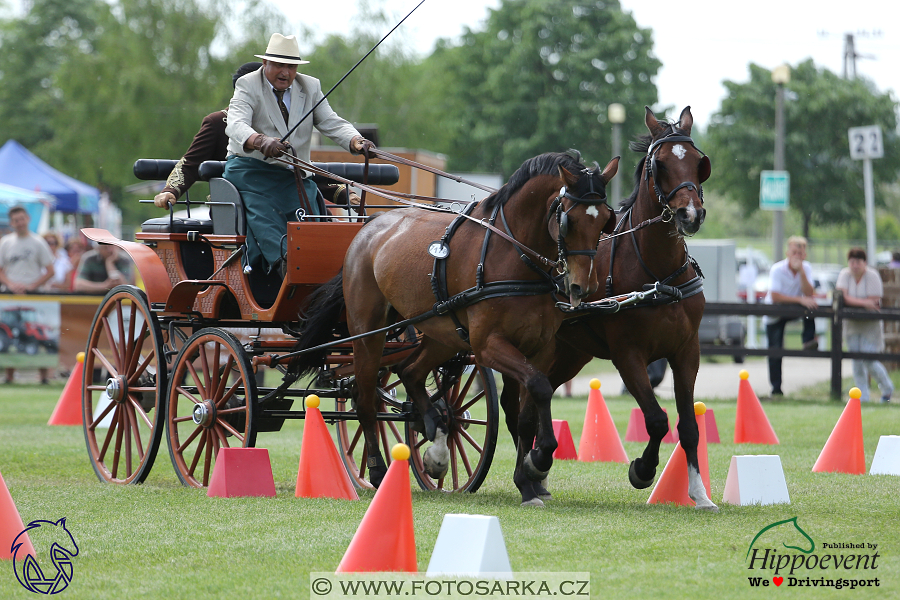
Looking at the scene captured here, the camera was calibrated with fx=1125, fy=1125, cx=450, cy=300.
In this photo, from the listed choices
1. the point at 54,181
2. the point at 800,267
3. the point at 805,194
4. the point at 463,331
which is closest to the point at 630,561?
the point at 463,331

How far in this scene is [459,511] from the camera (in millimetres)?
6141

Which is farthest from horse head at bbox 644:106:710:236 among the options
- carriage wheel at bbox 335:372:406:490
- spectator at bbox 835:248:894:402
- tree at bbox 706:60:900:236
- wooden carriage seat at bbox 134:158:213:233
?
tree at bbox 706:60:900:236

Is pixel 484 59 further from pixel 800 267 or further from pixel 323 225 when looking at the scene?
pixel 323 225

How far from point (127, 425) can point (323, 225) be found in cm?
228

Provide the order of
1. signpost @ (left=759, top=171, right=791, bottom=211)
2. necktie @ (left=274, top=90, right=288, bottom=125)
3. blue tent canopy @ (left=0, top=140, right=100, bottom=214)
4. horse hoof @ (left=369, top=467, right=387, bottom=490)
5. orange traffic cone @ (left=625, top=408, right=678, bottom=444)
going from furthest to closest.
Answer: blue tent canopy @ (left=0, top=140, right=100, bottom=214)
signpost @ (left=759, top=171, right=791, bottom=211)
orange traffic cone @ (left=625, top=408, right=678, bottom=444)
necktie @ (left=274, top=90, right=288, bottom=125)
horse hoof @ (left=369, top=467, right=387, bottom=490)

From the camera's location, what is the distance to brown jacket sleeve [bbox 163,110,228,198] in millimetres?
8227

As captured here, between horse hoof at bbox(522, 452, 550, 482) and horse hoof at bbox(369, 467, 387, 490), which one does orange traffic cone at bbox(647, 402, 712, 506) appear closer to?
horse hoof at bbox(522, 452, 550, 482)

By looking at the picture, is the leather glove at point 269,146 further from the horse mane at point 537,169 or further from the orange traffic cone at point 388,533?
the orange traffic cone at point 388,533

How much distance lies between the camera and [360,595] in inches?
169

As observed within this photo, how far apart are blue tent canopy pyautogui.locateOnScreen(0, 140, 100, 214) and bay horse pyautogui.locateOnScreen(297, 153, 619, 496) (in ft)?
67.6

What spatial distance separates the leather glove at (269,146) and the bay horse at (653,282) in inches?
82.5

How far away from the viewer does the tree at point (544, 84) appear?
42594mm

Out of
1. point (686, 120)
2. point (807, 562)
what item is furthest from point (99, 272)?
point (807, 562)

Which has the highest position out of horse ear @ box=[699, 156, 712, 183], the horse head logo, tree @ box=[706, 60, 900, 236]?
tree @ box=[706, 60, 900, 236]
